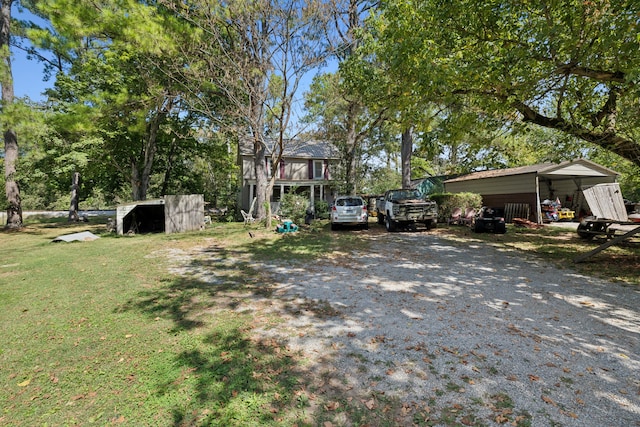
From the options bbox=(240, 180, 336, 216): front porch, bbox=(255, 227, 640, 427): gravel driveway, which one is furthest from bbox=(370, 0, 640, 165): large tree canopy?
bbox=(240, 180, 336, 216): front porch

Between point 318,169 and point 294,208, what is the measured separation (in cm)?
900

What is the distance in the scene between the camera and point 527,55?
20.4ft

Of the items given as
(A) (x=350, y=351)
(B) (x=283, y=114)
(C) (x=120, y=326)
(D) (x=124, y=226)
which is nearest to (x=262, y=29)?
(B) (x=283, y=114)

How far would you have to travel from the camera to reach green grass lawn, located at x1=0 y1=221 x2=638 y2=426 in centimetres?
246

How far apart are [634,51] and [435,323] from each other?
20.5 ft

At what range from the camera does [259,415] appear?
237cm

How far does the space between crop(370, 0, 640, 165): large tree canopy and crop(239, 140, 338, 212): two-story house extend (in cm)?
1562

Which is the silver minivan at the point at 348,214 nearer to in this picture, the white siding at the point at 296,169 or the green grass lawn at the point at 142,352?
the green grass lawn at the point at 142,352

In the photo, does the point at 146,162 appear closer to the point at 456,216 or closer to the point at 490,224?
the point at 456,216

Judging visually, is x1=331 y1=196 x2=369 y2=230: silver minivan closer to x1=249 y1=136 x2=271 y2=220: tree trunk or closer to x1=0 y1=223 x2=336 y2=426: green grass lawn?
x1=249 y1=136 x2=271 y2=220: tree trunk

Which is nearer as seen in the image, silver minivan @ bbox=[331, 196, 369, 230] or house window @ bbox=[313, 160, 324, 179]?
silver minivan @ bbox=[331, 196, 369, 230]

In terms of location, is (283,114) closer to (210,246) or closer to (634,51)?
(210,246)

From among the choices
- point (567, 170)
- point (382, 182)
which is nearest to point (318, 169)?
point (382, 182)

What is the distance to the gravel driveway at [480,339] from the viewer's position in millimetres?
2514
